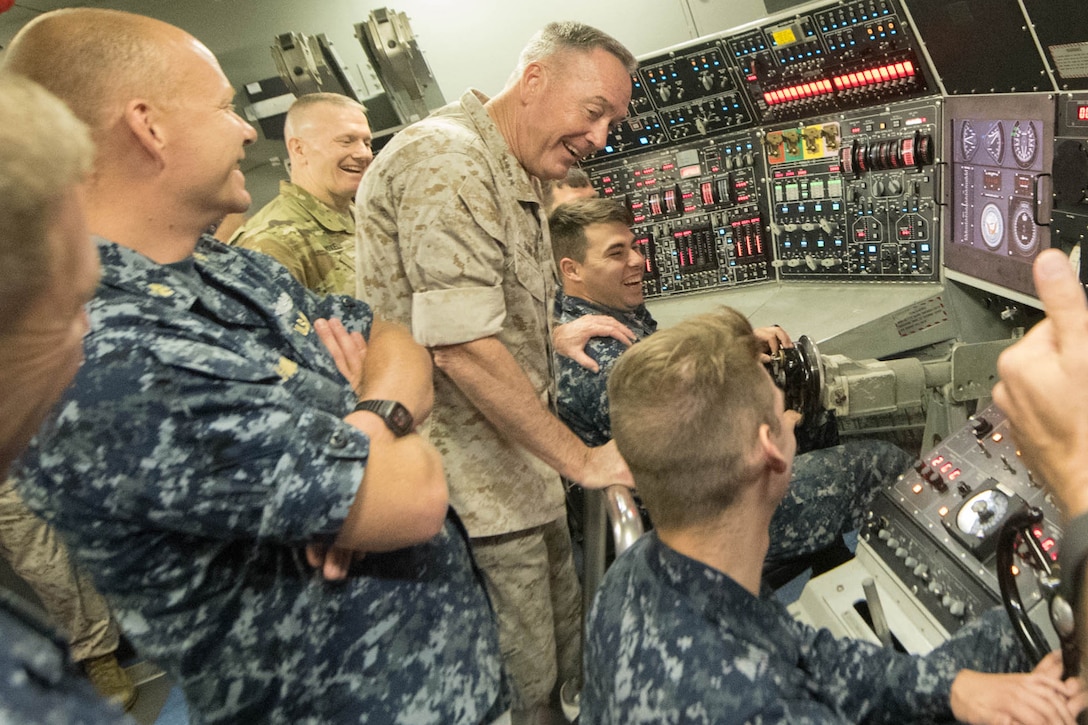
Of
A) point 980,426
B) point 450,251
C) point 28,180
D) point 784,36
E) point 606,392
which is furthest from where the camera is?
point 784,36

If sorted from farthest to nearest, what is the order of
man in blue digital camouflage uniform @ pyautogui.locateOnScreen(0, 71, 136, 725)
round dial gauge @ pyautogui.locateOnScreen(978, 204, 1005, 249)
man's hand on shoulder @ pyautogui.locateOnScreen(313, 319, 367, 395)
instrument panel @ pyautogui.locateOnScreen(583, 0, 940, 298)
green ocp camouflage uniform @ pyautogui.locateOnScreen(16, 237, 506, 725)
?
instrument panel @ pyautogui.locateOnScreen(583, 0, 940, 298) < round dial gauge @ pyautogui.locateOnScreen(978, 204, 1005, 249) < man's hand on shoulder @ pyautogui.locateOnScreen(313, 319, 367, 395) < green ocp camouflage uniform @ pyautogui.locateOnScreen(16, 237, 506, 725) < man in blue digital camouflage uniform @ pyautogui.locateOnScreen(0, 71, 136, 725)

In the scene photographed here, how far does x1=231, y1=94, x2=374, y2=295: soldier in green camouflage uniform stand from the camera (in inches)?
99.0

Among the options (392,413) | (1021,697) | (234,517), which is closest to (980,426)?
(1021,697)

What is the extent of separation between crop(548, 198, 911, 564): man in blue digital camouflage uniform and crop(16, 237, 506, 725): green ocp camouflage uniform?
107 centimetres

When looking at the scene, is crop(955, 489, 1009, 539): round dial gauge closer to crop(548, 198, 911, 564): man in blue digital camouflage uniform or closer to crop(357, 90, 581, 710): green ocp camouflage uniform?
crop(548, 198, 911, 564): man in blue digital camouflage uniform

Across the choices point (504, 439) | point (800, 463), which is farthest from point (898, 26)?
point (504, 439)

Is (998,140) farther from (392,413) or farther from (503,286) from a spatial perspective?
(392,413)

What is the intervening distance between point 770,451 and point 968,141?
220cm

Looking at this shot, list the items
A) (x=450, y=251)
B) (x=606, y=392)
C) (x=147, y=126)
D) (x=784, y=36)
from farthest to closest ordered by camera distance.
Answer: (x=784, y=36), (x=606, y=392), (x=450, y=251), (x=147, y=126)

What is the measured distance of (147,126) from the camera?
2.98 ft

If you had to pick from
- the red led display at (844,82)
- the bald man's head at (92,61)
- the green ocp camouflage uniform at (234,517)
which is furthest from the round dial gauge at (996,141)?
the bald man's head at (92,61)

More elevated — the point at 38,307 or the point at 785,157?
the point at 38,307

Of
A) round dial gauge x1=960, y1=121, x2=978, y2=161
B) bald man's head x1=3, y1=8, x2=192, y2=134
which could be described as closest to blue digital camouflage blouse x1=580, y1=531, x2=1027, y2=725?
bald man's head x1=3, y1=8, x2=192, y2=134

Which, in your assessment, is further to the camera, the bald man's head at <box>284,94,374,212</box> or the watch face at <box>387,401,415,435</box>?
the bald man's head at <box>284,94,374,212</box>
